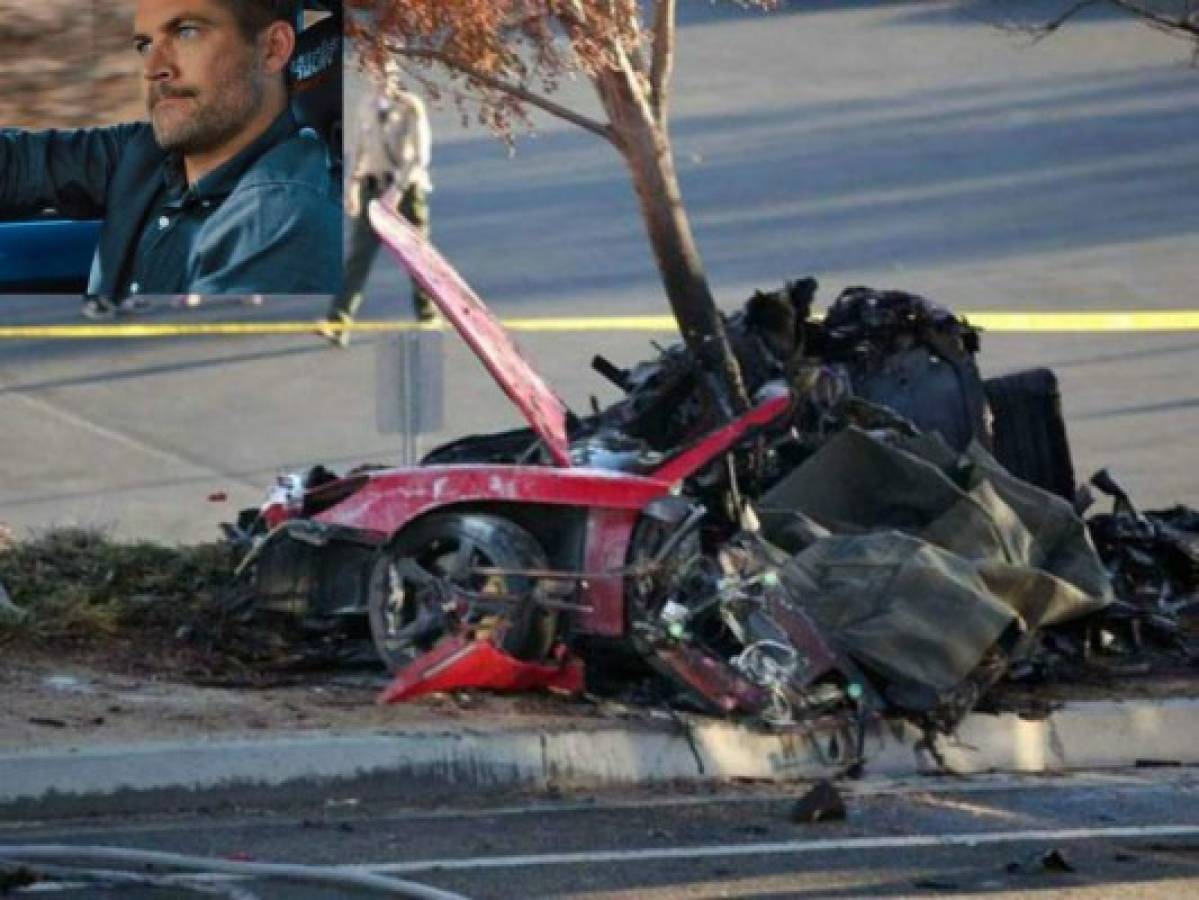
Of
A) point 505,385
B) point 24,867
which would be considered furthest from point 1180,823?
point 24,867

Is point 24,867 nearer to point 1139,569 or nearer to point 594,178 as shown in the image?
point 1139,569

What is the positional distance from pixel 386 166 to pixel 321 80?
6.01 m

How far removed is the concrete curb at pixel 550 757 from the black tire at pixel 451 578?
1.77 ft

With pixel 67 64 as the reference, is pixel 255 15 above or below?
above

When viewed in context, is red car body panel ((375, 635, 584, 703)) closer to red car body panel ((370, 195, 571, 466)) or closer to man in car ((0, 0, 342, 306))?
red car body panel ((370, 195, 571, 466))

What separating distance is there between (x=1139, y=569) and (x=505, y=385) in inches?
121

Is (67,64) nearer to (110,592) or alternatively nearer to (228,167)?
(228,167)

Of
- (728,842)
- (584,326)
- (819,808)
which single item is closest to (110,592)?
(819,808)

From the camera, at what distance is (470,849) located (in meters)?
8.46

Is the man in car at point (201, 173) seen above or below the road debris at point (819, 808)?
above

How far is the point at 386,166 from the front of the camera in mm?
20297

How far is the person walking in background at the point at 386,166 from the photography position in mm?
19938

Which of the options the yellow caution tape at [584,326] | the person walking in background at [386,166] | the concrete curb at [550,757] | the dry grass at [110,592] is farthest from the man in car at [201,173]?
the yellow caution tape at [584,326]

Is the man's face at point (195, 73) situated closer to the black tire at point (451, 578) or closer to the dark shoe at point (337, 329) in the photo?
the black tire at point (451, 578)
